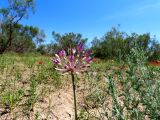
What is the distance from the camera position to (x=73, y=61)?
3.54m

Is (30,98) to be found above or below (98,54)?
below

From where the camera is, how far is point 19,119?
5.36 metres

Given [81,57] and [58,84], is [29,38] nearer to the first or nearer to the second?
[58,84]

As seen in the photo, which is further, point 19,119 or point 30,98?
point 30,98

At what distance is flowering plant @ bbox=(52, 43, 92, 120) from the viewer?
347 cm

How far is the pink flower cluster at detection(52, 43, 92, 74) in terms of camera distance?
11.4ft

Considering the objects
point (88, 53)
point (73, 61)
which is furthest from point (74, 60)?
point (88, 53)

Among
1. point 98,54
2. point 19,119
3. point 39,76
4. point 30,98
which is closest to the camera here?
point 19,119

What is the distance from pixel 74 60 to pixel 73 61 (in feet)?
0.09

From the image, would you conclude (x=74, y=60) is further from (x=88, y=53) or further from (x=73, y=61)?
(x=88, y=53)

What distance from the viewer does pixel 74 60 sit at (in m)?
3.56

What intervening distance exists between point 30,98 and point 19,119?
22.0 inches

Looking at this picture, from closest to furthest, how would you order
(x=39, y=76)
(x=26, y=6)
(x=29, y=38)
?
(x=39, y=76), (x=26, y=6), (x=29, y=38)

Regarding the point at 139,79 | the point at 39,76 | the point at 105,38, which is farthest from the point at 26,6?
the point at 139,79
